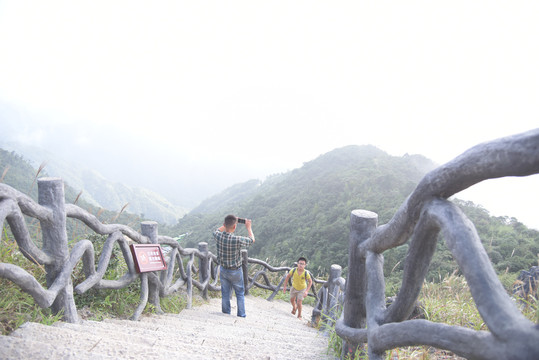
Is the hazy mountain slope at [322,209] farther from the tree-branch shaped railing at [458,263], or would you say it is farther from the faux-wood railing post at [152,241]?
the tree-branch shaped railing at [458,263]

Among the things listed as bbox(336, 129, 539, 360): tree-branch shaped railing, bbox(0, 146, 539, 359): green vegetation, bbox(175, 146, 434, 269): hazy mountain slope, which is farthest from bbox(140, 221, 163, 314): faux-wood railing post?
bbox(175, 146, 434, 269): hazy mountain slope

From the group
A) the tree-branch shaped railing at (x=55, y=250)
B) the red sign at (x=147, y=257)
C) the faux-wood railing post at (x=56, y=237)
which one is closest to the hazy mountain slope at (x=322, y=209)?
the red sign at (x=147, y=257)

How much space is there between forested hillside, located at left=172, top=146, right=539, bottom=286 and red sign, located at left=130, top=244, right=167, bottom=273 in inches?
291

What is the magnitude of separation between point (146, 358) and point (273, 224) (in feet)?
89.4

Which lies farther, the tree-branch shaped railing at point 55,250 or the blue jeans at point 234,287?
the blue jeans at point 234,287

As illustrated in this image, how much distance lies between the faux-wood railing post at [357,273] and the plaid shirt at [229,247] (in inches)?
83.1

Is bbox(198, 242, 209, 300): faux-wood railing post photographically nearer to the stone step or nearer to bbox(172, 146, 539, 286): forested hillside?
the stone step

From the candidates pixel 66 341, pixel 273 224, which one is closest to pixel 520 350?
pixel 66 341

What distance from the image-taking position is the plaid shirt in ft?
12.2

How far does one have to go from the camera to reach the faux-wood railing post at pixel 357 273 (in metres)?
1.66

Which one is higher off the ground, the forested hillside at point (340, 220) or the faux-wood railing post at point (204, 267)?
the faux-wood railing post at point (204, 267)

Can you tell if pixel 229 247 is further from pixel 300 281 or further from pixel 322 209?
pixel 322 209

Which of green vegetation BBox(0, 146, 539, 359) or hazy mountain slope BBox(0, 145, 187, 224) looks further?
hazy mountain slope BBox(0, 145, 187, 224)

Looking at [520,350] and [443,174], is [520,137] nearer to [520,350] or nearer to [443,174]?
[443,174]
